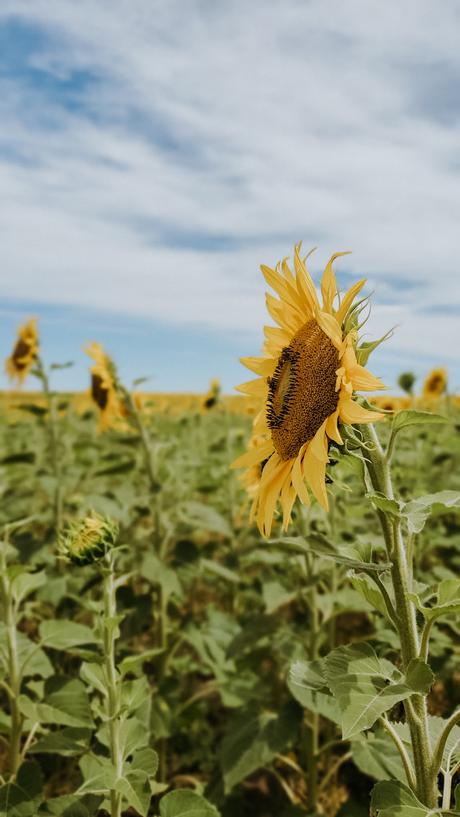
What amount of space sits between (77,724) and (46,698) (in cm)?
15

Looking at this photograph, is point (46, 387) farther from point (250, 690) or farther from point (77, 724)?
point (77, 724)

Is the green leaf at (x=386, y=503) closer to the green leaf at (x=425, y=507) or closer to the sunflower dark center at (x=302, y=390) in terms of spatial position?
the green leaf at (x=425, y=507)

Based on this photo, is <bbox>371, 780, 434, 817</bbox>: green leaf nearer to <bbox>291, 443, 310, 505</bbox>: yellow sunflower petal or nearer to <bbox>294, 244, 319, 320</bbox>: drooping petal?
<bbox>291, 443, 310, 505</bbox>: yellow sunflower petal

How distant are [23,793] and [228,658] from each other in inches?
40.3

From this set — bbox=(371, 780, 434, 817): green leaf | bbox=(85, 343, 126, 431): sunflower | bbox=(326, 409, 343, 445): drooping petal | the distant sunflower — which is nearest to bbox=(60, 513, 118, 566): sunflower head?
bbox=(326, 409, 343, 445): drooping petal

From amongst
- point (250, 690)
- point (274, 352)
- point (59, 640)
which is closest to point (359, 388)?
point (274, 352)

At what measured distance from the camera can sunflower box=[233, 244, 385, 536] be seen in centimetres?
129

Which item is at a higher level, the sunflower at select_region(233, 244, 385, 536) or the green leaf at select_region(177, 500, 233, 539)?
the sunflower at select_region(233, 244, 385, 536)

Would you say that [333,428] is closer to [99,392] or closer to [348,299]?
[348,299]

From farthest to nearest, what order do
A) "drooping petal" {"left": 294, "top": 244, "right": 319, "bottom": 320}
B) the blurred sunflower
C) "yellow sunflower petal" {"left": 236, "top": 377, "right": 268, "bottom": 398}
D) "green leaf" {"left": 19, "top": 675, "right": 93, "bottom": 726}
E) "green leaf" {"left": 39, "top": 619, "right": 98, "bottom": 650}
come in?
1. the blurred sunflower
2. "green leaf" {"left": 39, "top": 619, "right": 98, "bottom": 650}
3. "green leaf" {"left": 19, "top": 675, "right": 93, "bottom": 726}
4. "yellow sunflower petal" {"left": 236, "top": 377, "right": 268, "bottom": 398}
5. "drooping petal" {"left": 294, "top": 244, "right": 319, "bottom": 320}

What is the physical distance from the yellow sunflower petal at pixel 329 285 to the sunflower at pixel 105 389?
2.33 metres

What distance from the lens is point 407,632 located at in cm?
130

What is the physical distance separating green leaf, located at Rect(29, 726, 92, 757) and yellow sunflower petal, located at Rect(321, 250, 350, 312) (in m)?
1.34

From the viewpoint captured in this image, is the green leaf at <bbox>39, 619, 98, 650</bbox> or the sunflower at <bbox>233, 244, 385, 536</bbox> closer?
the sunflower at <bbox>233, 244, 385, 536</bbox>
